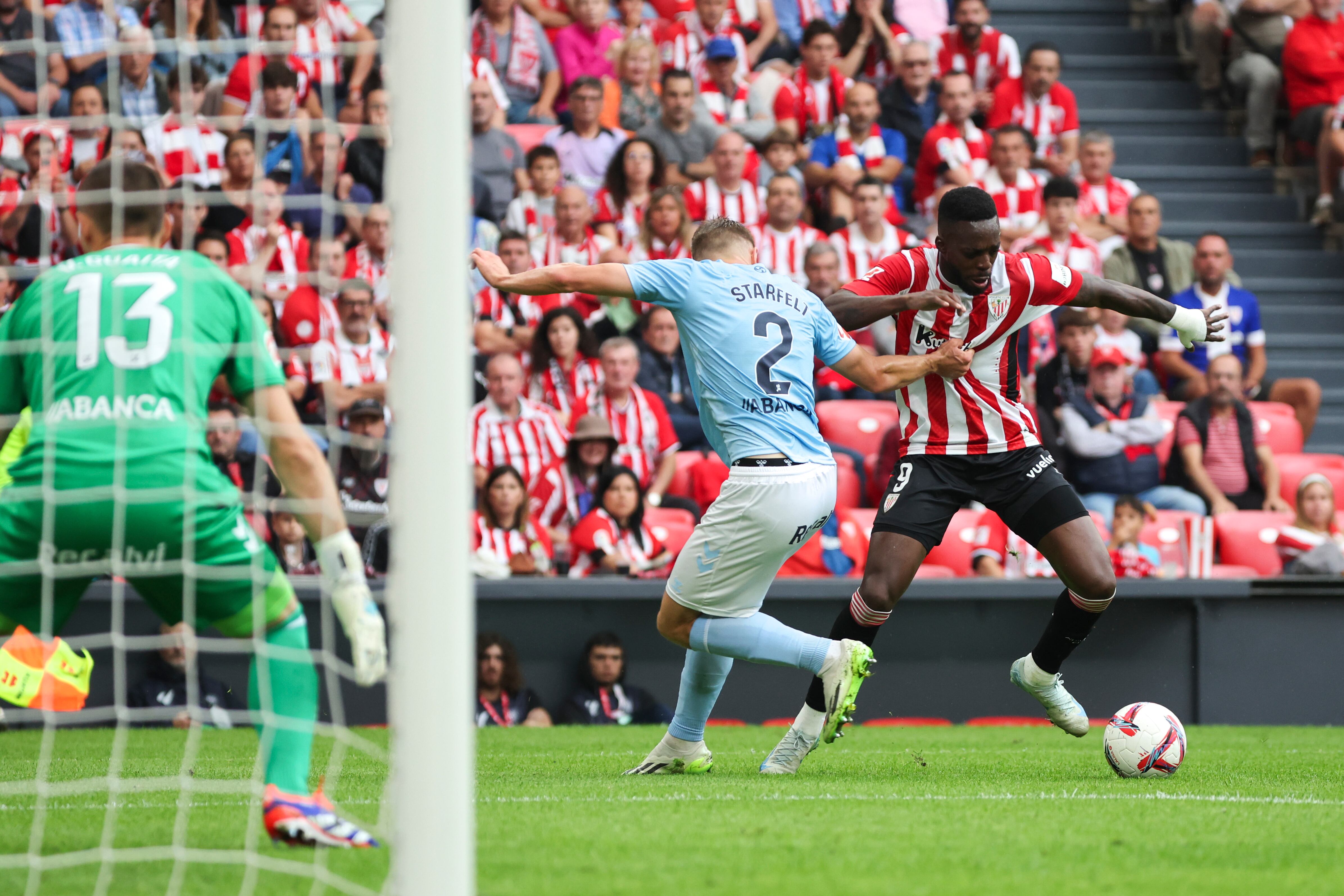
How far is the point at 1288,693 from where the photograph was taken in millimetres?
9922

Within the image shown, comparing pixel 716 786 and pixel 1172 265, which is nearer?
pixel 716 786

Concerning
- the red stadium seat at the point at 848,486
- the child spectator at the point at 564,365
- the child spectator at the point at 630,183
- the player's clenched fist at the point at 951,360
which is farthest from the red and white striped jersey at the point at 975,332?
the child spectator at the point at 630,183

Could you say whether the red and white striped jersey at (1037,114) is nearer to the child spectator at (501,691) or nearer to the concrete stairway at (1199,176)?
the concrete stairway at (1199,176)

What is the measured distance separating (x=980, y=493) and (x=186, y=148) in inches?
268

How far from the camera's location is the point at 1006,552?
34.6ft

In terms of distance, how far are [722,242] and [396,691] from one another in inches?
133

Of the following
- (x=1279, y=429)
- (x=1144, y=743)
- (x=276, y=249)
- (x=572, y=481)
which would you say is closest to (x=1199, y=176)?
(x=1279, y=429)

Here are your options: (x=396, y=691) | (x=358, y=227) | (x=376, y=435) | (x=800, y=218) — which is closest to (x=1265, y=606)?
(x=800, y=218)

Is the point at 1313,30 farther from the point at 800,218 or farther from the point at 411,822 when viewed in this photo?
the point at 411,822

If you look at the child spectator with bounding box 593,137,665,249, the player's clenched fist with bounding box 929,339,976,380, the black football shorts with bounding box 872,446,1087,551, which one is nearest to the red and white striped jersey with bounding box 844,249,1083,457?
the black football shorts with bounding box 872,446,1087,551

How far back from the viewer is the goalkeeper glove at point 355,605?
13.2 feet

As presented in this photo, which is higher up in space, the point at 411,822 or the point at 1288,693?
the point at 411,822

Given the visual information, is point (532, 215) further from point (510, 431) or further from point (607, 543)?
point (607, 543)

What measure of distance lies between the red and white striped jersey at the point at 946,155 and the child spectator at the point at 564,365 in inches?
147
